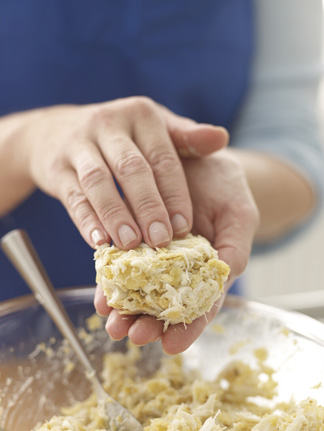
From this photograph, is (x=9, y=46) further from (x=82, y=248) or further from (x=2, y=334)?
(x=2, y=334)

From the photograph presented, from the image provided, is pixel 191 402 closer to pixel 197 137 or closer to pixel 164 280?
pixel 164 280

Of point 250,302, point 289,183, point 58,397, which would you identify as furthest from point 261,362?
point 289,183

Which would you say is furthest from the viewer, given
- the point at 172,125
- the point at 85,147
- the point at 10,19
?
the point at 10,19

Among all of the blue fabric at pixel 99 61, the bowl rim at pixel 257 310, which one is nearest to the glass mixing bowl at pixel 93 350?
the bowl rim at pixel 257 310

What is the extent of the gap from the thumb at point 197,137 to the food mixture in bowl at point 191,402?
0.30m

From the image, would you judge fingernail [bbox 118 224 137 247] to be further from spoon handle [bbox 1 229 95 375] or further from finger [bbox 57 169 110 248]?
spoon handle [bbox 1 229 95 375]

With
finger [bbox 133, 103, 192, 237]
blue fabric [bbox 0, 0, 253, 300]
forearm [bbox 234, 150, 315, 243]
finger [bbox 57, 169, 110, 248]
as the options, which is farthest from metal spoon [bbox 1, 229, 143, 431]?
forearm [bbox 234, 150, 315, 243]

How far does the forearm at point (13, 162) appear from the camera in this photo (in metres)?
0.87

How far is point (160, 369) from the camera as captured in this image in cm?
82

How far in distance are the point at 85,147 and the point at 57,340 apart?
0.99 feet

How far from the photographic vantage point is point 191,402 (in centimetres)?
72

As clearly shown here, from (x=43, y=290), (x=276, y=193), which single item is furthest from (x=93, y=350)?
(x=276, y=193)

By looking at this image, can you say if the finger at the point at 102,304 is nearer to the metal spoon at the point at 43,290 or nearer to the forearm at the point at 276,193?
the metal spoon at the point at 43,290

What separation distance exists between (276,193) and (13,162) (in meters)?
0.54
